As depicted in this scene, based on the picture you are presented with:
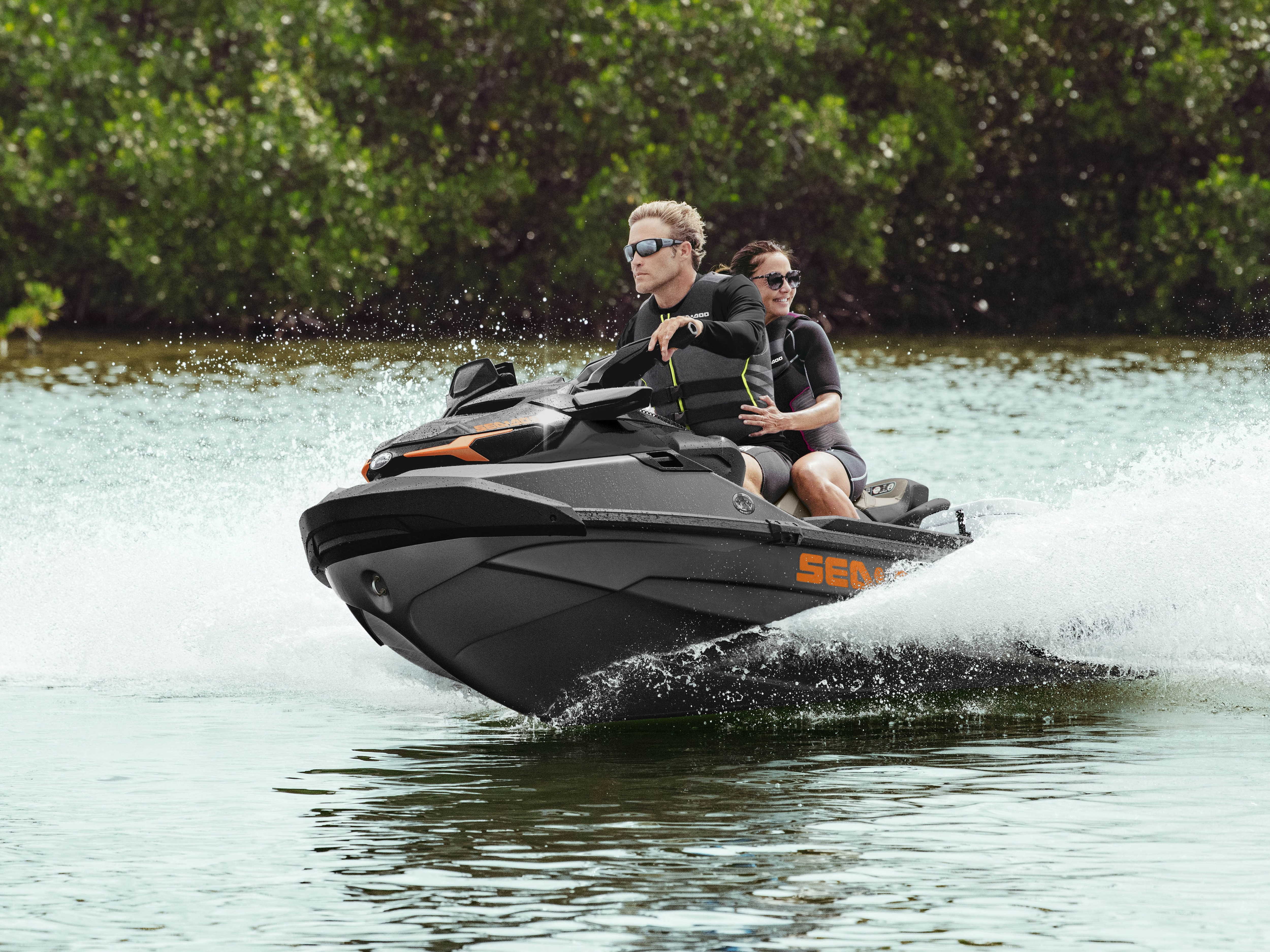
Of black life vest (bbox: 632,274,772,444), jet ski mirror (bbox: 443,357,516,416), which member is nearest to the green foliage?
jet ski mirror (bbox: 443,357,516,416)

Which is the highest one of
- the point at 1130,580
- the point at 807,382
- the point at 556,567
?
the point at 807,382

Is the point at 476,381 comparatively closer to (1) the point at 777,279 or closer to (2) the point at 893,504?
(1) the point at 777,279

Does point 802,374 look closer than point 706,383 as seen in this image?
No

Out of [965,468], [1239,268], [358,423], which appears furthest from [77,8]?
[965,468]

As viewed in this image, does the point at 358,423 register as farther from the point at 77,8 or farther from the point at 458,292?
the point at 77,8

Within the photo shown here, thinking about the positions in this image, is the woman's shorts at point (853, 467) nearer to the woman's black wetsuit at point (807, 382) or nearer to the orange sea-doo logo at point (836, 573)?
the woman's black wetsuit at point (807, 382)

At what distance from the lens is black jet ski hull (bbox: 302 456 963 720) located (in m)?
4.88

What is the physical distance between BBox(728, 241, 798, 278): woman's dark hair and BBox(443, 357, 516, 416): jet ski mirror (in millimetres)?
847

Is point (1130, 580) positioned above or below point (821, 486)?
below

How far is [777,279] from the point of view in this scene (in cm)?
580

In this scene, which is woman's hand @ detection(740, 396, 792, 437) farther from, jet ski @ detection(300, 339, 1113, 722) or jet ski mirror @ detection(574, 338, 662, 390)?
jet ski mirror @ detection(574, 338, 662, 390)

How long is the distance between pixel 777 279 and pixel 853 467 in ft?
2.16

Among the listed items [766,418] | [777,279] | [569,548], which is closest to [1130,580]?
[766,418]

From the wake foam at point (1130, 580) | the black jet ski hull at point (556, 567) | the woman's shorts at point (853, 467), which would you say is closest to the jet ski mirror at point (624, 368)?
the black jet ski hull at point (556, 567)
